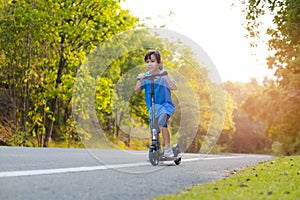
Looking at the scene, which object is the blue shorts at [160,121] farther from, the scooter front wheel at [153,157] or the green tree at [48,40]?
the green tree at [48,40]

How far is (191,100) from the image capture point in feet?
24.6

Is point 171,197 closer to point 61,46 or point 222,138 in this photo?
point 61,46

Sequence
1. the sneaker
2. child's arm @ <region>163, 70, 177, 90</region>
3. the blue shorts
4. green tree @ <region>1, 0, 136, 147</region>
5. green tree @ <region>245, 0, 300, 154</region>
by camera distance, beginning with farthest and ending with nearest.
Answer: green tree @ <region>1, 0, 136, 147</region> → green tree @ <region>245, 0, 300, 154</region> → the sneaker → the blue shorts → child's arm @ <region>163, 70, 177, 90</region>

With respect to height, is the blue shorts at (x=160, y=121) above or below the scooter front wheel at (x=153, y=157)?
above

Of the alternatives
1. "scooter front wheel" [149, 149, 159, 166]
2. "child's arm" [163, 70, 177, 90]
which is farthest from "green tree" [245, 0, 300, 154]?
"scooter front wheel" [149, 149, 159, 166]

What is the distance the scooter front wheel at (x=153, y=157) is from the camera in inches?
231

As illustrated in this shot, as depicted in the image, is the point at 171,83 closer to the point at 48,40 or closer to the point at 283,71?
the point at 283,71

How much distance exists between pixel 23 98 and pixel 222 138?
38.1 m

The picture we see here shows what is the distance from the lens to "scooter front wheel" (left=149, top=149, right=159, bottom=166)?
5.86 metres

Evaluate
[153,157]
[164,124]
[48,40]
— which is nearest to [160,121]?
[164,124]

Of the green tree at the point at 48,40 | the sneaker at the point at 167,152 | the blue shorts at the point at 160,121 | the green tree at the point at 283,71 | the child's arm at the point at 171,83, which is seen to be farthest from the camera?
the green tree at the point at 48,40

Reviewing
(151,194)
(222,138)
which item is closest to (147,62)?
(151,194)

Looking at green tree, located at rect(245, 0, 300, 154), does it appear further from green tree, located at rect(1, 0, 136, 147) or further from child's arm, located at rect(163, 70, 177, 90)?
green tree, located at rect(1, 0, 136, 147)

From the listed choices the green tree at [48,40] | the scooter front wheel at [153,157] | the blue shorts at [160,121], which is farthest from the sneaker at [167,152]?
the green tree at [48,40]
